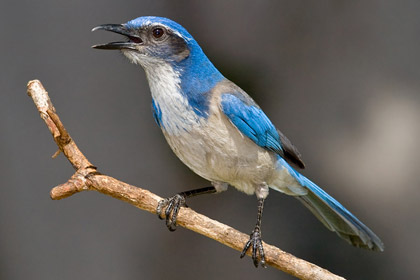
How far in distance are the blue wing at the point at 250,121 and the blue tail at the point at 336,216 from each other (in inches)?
5.1

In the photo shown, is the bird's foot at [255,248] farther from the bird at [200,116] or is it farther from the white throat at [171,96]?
the white throat at [171,96]

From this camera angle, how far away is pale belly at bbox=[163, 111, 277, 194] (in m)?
1.99

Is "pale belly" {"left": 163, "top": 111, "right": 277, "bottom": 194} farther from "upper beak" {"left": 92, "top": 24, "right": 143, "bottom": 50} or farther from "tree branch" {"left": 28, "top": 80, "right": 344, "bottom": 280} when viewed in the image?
"upper beak" {"left": 92, "top": 24, "right": 143, "bottom": 50}

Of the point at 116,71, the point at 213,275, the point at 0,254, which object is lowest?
the point at 213,275

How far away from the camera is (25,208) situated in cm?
304

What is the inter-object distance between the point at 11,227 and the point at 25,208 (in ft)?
0.40

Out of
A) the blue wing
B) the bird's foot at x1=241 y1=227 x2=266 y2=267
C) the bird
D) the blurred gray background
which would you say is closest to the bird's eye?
the bird

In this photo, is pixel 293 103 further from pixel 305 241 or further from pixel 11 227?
pixel 11 227

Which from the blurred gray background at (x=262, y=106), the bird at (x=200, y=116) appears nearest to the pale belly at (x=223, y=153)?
the bird at (x=200, y=116)

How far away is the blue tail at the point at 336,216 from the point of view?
2.23 m

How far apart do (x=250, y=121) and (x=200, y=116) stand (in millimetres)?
193

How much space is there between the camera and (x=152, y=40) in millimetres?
1927

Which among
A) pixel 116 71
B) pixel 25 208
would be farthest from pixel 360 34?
pixel 25 208

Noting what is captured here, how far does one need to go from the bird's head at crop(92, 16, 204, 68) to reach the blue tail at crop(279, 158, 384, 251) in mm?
602
